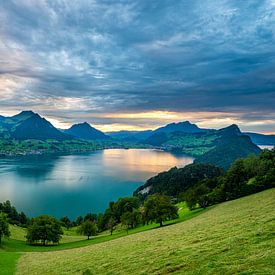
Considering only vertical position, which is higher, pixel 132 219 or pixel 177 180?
pixel 132 219

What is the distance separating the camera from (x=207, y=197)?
247 ft

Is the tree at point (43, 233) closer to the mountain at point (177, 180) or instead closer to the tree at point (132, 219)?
the tree at point (132, 219)

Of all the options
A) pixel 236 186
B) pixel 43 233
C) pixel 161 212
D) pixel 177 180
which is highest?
pixel 236 186

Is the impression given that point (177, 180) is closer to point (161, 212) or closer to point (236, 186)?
point (236, 186)

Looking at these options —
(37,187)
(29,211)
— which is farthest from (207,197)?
(37,187)

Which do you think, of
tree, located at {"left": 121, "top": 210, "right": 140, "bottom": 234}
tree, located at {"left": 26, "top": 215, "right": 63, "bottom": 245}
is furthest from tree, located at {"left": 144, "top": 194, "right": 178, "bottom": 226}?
tree, located at {"left": 26, "top": 215, "right": 63, "bottom": 245}

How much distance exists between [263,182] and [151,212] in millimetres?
27774

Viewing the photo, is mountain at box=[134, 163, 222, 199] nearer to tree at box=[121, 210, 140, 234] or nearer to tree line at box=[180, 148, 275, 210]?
tree line at box=[180, 148, 275, 210]

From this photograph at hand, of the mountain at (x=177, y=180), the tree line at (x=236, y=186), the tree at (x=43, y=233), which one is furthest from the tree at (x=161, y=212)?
the mountain at (x=177, y=180)

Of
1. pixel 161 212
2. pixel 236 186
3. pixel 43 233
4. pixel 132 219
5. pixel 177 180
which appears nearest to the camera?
pixel 161 212

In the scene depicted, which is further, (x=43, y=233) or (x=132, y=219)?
(x=132, y=219)

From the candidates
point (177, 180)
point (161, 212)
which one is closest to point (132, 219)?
point (161, 212)

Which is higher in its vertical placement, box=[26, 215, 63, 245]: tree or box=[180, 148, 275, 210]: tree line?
box=[180, 148, 275, 210]: tree line

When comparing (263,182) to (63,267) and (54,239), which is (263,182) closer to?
(54,239)
